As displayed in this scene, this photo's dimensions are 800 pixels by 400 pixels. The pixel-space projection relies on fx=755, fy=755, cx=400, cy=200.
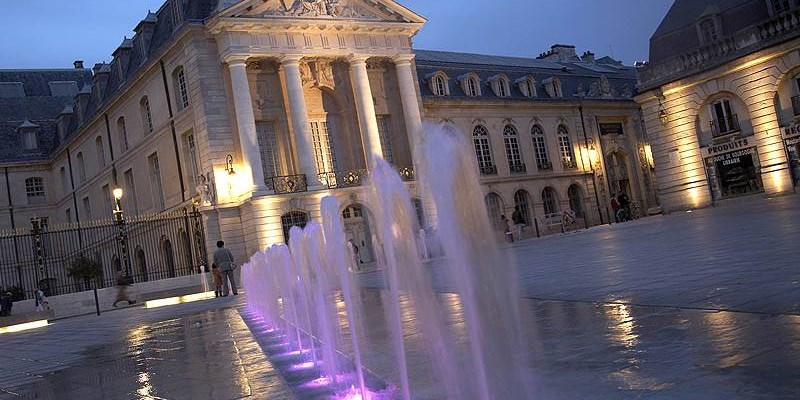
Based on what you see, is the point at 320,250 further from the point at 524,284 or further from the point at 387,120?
the point at 387,120

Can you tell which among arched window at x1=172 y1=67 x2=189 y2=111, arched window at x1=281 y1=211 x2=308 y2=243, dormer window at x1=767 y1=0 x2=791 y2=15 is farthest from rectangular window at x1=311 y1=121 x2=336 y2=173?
dormer window at x1=767 y1=0 x2=791 y2=15

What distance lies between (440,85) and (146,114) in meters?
15.6

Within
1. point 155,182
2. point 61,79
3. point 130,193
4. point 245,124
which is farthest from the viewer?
point 61,79

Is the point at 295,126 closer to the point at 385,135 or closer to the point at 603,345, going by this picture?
the point at 385,135

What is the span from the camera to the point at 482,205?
3.54 metres

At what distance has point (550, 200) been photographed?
4459cm

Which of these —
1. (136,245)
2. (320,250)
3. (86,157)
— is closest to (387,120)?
(136,245)

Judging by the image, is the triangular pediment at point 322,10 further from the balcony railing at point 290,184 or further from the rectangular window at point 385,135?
the balcony railing at point 290,184

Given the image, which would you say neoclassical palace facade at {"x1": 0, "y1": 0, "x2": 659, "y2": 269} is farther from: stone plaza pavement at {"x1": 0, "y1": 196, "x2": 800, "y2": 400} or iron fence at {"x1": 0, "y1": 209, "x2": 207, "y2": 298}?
stone plaza pavement at {"x1": 0, "y1": 196, "x2": 800, "y2": 400}

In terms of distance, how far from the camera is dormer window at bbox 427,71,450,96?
136ft

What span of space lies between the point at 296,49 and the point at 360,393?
28469 mm

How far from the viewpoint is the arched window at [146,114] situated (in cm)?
3694

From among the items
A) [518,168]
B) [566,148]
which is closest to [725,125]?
[518,168]

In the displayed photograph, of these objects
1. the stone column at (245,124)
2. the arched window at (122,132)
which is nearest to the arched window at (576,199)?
the stone column at (245,124)
